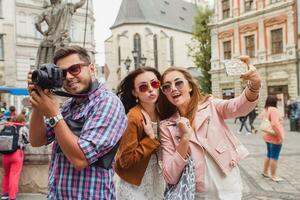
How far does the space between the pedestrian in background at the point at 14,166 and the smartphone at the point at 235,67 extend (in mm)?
3851

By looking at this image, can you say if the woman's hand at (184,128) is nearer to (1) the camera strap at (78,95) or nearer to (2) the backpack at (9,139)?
(1) the camera strap at (78,95)

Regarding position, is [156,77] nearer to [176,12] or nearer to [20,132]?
[20,132]

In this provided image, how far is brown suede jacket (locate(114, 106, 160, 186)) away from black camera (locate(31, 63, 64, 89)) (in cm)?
86

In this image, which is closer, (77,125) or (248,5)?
(77,125)

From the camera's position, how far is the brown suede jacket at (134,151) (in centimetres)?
232

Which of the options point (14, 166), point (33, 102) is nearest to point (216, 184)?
point (33, 102)

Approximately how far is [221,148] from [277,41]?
91.2 feet

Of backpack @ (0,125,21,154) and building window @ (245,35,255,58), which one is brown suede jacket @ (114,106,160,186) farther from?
building window @ (245,35,255,58)

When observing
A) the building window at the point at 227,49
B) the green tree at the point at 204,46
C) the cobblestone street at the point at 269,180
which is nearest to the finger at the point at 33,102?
the cobblestone street at the point at 269,180

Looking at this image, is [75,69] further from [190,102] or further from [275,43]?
[275,43]

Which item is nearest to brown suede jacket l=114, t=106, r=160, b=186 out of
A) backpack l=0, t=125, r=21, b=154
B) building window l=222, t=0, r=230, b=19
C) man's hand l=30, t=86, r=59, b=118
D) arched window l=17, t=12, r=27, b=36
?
man's hand l=30, t=86, r=59, b=118

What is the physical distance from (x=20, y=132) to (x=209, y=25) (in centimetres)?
3020

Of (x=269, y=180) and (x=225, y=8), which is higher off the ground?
(x=225, y=8)

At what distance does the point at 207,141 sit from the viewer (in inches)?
91.0
